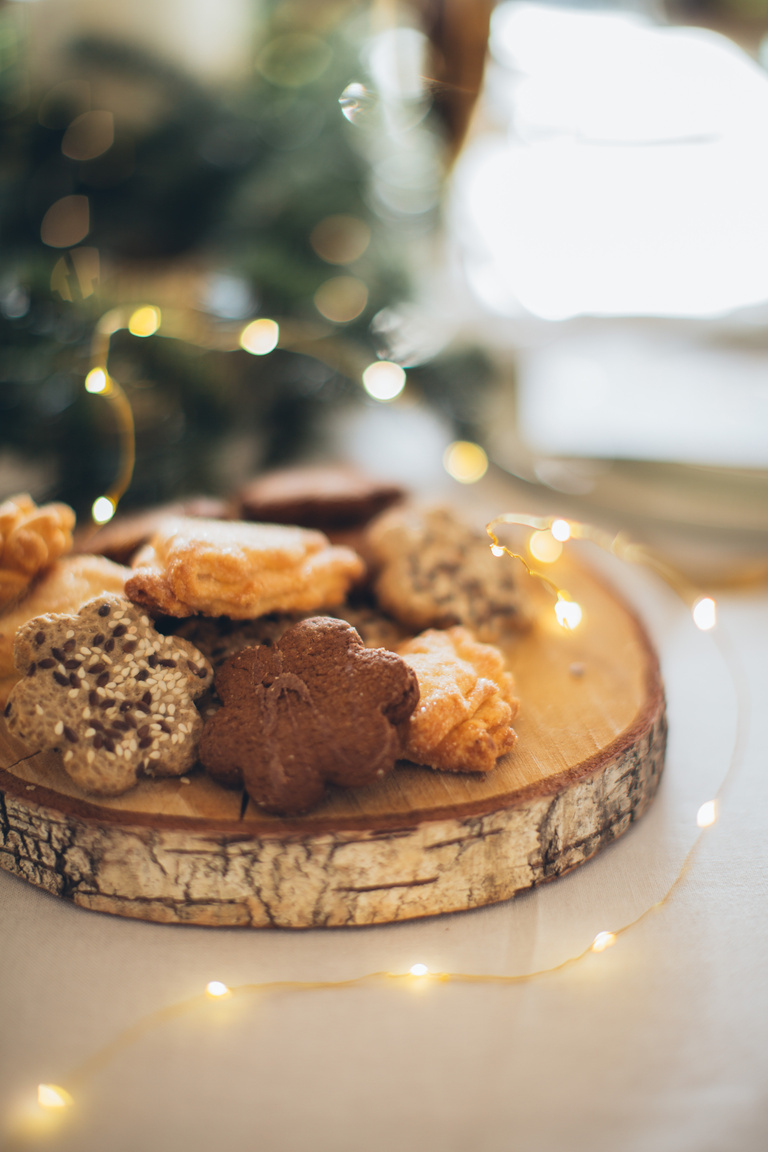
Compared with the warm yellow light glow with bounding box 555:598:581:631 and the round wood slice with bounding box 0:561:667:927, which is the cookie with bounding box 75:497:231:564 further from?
the warm yellow light glow with bounding box 555:598:581:631

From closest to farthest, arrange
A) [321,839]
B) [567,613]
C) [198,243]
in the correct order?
[321,839], [567,613], [198,243]

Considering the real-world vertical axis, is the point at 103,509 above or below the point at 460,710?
above

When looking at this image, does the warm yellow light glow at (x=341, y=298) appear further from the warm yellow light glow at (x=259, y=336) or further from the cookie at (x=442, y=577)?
the cookie at (x=442, y=577)

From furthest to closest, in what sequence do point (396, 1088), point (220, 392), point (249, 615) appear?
point (220, 392) < point (249, 615) < point (396, 1088)

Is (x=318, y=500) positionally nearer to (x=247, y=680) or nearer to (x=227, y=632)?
(x=227, y=632)

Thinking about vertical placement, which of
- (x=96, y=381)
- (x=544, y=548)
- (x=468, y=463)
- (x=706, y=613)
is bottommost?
(x=706, y=613)

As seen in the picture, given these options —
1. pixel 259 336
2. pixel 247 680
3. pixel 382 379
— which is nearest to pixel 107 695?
pixel 247 680

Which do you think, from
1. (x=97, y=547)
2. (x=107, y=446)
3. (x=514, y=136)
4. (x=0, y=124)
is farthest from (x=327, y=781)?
(x=514, y=136)

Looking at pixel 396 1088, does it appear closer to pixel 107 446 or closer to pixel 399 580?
pixel 399 580
